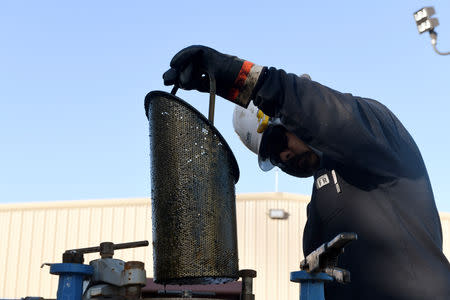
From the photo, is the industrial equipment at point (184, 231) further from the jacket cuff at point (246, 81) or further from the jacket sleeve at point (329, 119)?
the jacket sleeve at point (329, 119)

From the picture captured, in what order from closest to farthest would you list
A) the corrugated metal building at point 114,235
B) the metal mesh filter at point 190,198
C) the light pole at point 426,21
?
the metal mesh filter at point 190,198
the light pole at point 426,21
the corrugated metal building at point 114,235

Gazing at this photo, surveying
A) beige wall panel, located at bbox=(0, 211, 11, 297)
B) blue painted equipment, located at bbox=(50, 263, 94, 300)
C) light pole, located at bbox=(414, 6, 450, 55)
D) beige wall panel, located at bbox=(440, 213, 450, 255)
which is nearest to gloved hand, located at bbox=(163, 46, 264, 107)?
blue painted equipment, located at bbox=(50, 263, 94, 300)

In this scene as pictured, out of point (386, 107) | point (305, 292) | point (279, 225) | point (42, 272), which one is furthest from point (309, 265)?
point (42, 272)

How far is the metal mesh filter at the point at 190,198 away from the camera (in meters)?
1.97

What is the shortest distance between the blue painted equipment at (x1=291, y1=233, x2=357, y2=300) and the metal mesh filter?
27 centimetres

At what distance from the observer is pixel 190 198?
1991 millimetres

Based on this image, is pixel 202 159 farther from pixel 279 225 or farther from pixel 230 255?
pixel 279 225

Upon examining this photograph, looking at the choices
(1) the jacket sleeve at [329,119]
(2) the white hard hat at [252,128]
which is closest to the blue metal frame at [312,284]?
(1) the jacket sleeve at [329,119]

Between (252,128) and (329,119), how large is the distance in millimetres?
1155

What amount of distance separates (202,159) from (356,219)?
0.74 meters

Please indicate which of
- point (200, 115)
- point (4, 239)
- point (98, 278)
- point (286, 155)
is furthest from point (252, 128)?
point (4, 239)

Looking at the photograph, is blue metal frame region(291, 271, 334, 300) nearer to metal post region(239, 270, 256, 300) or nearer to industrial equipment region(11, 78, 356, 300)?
industrial equipment region(11, 78, 356, 300)

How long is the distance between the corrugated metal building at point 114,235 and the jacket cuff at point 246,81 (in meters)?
10.9

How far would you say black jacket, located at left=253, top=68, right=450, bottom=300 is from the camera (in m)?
2.19
